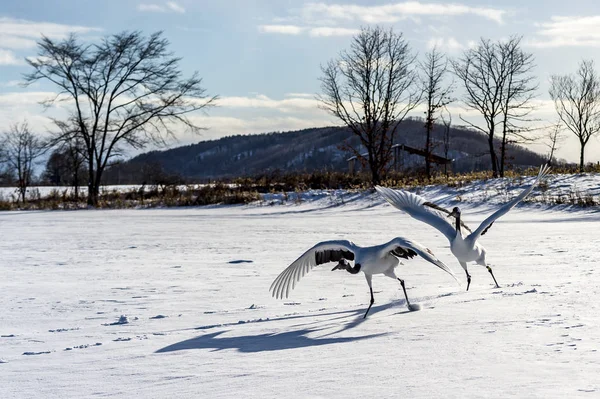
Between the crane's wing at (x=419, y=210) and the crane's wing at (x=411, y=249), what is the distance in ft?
4.08

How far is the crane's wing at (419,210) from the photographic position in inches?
312

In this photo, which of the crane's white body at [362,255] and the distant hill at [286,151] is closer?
the crane's white body at [362,255]

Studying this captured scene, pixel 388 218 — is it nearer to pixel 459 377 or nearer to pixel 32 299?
pixel 32 299

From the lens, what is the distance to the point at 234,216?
23.6m

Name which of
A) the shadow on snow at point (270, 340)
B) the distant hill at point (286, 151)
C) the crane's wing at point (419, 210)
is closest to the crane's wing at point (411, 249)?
the shadow on snow at point (270, 340)

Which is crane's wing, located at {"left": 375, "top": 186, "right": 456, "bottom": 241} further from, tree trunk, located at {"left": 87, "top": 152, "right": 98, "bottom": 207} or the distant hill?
the distant hill

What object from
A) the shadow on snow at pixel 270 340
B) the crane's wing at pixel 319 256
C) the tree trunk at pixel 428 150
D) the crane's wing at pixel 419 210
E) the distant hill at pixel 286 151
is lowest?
the shadow on snow at pixel 270 340

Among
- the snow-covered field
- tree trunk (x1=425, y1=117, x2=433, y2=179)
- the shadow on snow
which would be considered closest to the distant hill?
tree trunk (x1=425, y1=117, x2=433, y2=179)

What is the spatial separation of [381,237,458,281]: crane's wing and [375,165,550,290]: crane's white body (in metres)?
1.14

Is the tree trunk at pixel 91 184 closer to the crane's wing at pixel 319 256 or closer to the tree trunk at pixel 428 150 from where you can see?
the tree trunk at pixel 428 150

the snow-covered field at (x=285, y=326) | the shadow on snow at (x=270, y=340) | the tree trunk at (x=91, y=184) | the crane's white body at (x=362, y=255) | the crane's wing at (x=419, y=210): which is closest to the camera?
the snow-covered field at (x=285, y=326)

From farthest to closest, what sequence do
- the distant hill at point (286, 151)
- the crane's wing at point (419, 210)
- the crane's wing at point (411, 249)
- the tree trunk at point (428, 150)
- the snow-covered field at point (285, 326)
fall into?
the distant hill at point (286, 151), the tree trunk at point (428, 150), the crane's wing at point (419, 210), the crane's wing at point (411, 249), the snow-covered field at point (285, 326)

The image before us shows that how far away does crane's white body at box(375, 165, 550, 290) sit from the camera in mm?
7668

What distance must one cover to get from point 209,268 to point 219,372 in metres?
6.20
